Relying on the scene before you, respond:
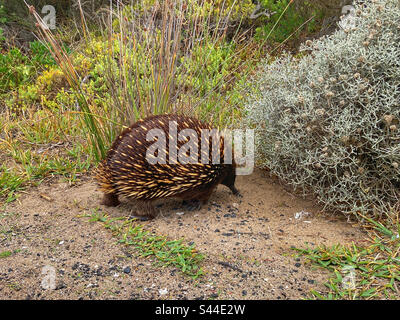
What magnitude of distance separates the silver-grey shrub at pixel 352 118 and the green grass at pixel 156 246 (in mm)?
1208

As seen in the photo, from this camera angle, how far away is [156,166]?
3412mm

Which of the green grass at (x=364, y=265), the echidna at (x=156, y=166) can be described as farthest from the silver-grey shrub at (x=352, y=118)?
the echidna at (x=156, y=166)

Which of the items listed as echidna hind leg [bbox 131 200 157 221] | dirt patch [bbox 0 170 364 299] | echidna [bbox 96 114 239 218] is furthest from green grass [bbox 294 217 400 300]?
echidna hind leg [bbox 131 200 157 221]

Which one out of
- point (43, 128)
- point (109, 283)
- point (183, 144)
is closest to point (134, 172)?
point (183, 144)

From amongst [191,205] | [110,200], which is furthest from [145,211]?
[191,205]

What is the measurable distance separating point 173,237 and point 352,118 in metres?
1.71

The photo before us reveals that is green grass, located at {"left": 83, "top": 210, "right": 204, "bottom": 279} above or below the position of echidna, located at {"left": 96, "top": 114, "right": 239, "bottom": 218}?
below

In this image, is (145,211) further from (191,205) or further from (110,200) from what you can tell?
(191,205)

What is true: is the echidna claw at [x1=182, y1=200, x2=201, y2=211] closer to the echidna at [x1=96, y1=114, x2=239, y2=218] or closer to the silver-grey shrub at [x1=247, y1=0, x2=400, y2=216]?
the echidna at [x1=96, y1=114, x2=239, y2=218]

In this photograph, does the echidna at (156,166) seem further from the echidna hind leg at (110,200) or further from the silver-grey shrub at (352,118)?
the silver-grey shrub at (352,118)

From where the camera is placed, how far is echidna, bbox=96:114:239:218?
3402 millimetres

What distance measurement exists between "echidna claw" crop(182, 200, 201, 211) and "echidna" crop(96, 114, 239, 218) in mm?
214

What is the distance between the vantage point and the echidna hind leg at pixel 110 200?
3.69 meters

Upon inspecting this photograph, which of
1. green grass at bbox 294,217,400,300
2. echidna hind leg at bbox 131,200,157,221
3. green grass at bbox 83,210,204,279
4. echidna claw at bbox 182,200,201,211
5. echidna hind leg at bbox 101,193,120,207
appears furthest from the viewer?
echidna claw at bbox 182,200,201,211
